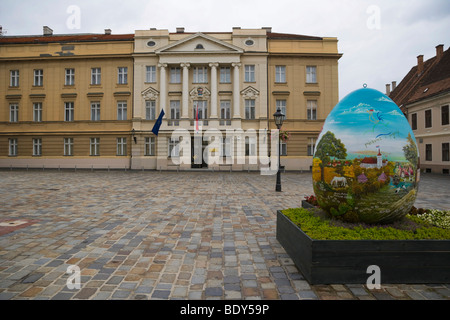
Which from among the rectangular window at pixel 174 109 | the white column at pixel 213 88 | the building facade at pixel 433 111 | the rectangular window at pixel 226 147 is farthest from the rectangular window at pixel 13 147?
the building facade at pixel 433 111

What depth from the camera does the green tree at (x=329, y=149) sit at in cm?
446

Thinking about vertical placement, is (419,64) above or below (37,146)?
above

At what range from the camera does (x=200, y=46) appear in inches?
1216

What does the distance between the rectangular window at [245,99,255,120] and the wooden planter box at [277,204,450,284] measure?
2824cm

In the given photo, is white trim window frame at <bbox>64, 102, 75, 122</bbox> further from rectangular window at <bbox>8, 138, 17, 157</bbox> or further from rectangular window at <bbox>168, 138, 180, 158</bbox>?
rectangular window at <bbox>168, 138, 180, 158</bbox>

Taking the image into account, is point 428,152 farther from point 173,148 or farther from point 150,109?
point 150,109

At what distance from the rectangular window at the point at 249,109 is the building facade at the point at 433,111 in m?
17.9

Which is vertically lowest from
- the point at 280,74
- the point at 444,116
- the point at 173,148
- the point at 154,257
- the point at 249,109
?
the point at 154,257

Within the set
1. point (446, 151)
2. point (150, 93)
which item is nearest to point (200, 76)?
point (150, 93)

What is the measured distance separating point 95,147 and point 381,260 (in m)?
33.3

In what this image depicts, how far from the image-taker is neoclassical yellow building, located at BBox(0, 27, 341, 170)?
3088 centimetres

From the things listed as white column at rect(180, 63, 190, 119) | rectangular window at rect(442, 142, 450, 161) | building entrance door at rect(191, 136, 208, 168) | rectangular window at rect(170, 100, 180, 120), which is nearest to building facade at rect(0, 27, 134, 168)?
rectangular window at rect(170, 100, 180, 120)
